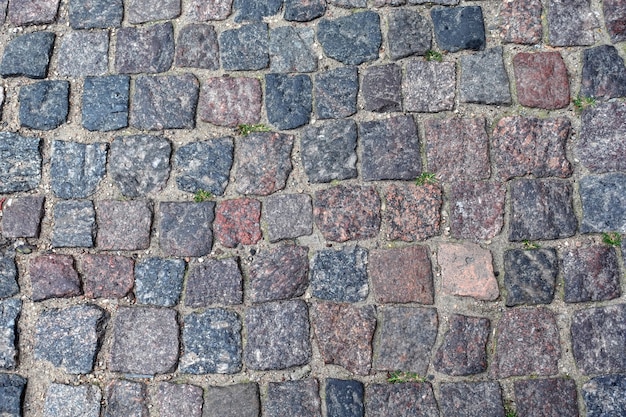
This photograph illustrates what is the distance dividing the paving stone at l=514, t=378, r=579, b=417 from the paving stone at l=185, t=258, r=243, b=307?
1503mm

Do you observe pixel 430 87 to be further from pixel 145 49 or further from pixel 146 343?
pixel 146 343

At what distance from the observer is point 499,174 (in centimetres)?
366

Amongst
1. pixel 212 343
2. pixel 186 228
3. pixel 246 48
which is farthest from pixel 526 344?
pixel 246 48

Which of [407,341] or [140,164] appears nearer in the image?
[407,341]

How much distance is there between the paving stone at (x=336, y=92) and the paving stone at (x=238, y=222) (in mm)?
629

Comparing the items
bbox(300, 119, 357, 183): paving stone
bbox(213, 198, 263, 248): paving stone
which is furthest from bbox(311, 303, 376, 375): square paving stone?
bbox(300, 119, 357, 183): paving stone

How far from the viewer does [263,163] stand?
12.3 feet

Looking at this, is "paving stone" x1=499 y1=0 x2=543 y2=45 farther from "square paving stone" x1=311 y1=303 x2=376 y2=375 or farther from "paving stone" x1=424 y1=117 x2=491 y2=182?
"square paving stone" x1=311 y1=303 x2=376 y2=375

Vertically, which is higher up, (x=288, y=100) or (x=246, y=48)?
(x=246, y=48)

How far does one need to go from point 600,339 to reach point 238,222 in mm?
1939

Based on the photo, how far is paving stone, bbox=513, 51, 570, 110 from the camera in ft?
12.2

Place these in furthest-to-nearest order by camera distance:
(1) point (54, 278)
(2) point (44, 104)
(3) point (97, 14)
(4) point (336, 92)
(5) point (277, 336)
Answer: (3) point (97, 14) → (2) point (44, 104) → (4) point (336, 92) → (1) point (54, 278) → (5) point (277, 336)

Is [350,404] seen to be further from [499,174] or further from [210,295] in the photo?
[499,174]

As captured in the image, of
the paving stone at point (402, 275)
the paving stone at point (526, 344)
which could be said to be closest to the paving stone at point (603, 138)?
the paving stone at point (526, 344)
